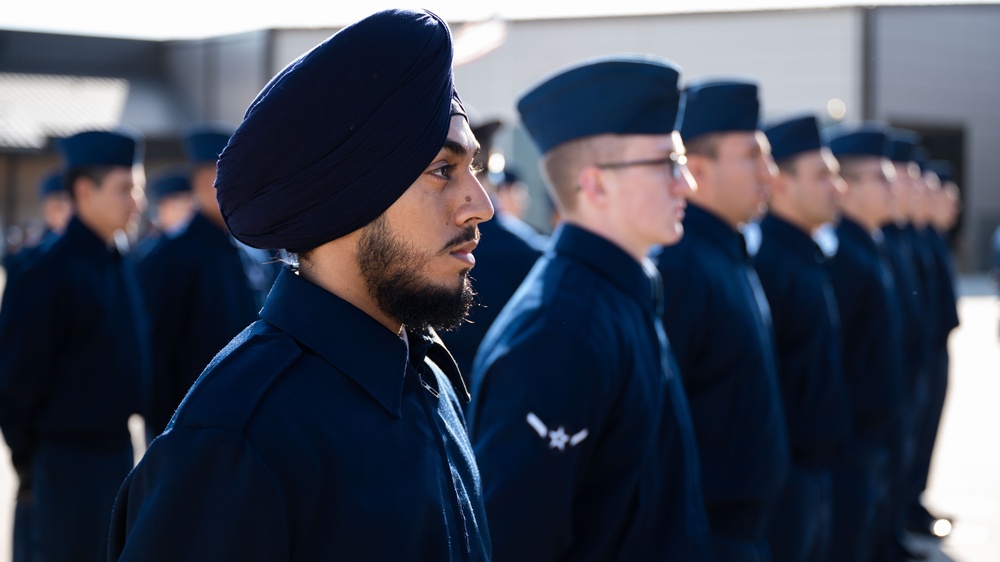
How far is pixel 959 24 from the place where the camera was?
3534cm

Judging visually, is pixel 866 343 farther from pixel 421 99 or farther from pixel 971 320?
pixel 971 320

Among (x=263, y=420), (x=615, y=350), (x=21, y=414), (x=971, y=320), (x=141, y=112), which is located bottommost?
(x=971, y=320)

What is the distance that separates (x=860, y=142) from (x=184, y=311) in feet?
14.8

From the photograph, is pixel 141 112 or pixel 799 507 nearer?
pixel 799 507

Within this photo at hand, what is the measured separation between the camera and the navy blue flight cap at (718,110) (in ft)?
15.2

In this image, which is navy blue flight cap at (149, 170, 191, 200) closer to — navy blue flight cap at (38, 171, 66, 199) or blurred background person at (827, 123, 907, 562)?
navy blue flight cap at (38, 171, 66, 199)

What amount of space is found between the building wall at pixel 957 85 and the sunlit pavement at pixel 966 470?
15494mm

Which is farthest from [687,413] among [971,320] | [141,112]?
[141,112]

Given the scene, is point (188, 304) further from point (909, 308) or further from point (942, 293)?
point (942, 293)

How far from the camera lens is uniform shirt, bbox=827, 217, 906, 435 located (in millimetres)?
6086

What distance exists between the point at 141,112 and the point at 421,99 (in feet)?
119

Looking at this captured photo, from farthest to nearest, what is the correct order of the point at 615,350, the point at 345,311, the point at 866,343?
the point at 866,343 < the point at 615,350 < the point at 345,311

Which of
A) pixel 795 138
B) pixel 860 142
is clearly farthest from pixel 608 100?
pixel 860 142

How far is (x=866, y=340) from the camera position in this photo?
6152 millimetres
